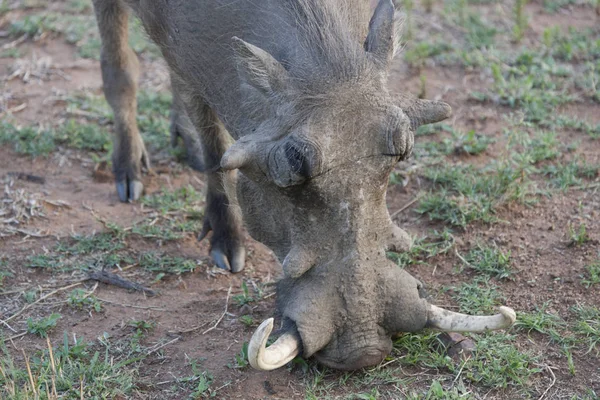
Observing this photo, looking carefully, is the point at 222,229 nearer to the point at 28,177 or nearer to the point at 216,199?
the point at 216,199

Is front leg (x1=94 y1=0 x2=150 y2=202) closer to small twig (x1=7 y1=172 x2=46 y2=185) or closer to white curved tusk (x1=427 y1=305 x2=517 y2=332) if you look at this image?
small twig (x1=7 y1=172 x2=46 y2=185)

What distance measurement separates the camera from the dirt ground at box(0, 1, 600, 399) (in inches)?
124

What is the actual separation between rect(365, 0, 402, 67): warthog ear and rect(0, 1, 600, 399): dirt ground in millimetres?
684

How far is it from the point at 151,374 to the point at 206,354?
232mm

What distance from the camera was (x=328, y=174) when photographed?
2826 millimetres

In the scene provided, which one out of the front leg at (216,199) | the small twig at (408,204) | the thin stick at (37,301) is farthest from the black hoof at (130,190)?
the small twig at (408,204)

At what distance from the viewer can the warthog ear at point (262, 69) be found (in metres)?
2.96

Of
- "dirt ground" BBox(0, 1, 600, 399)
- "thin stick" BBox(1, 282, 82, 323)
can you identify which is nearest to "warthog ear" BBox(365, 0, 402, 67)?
"dirt ground" BBox(0, 1, 600, 399)

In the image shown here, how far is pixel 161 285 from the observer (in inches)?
159

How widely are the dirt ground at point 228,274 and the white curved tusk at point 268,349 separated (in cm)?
32

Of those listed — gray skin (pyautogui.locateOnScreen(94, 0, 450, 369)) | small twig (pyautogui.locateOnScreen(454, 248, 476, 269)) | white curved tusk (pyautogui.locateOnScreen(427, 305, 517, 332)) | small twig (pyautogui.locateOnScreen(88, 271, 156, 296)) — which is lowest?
small twig (pyautogui.locateOnScreen(88, 271, 156, 296))

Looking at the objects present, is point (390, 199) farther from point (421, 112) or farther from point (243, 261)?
point (421, 112)

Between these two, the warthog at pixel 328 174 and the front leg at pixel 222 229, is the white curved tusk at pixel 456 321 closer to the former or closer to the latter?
the warthog at pixel 328 174

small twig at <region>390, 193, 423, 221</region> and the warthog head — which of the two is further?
small twig at <region>390, 193, 423, 221</region>
